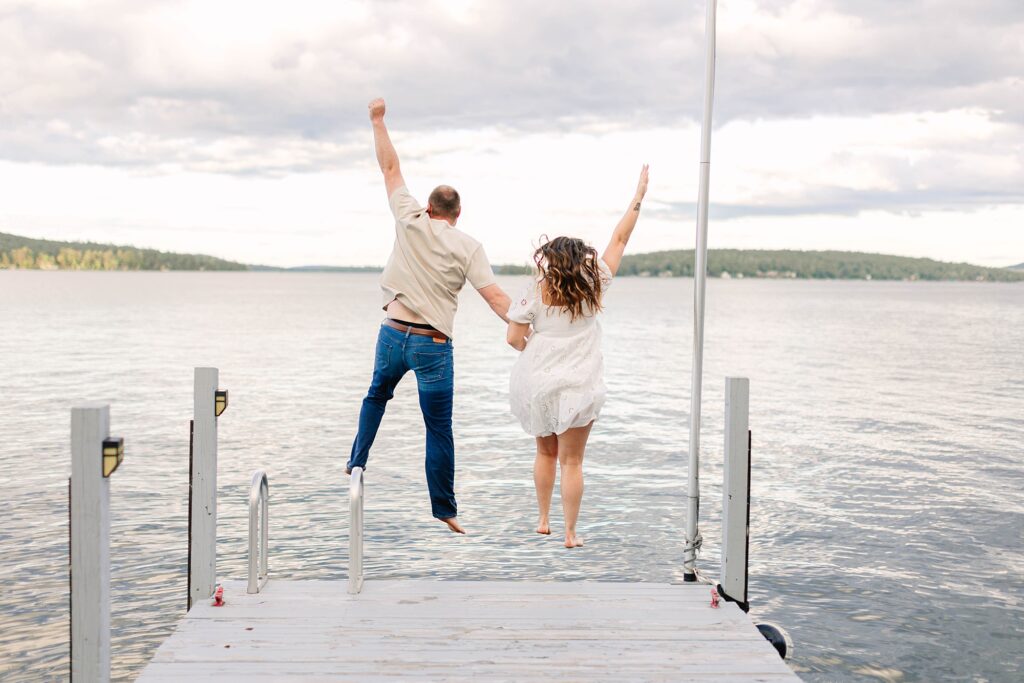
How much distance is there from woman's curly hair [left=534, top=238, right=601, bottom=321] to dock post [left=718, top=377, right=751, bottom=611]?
3.35ft

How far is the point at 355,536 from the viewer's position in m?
6.01

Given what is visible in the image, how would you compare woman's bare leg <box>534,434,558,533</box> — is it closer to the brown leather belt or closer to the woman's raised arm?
the brown leather belt

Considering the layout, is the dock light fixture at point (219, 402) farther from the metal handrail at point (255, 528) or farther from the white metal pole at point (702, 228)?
the white metal pole at point (702, 228)

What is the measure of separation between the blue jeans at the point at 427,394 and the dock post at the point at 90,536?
1.89 metres

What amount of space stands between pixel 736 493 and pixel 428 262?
2406mm

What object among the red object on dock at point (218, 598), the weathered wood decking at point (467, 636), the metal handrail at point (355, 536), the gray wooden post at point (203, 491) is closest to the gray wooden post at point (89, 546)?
the weathered wood decking at point (467, 636)

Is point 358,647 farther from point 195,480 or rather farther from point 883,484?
point 883,484

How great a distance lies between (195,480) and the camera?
20.4 feet

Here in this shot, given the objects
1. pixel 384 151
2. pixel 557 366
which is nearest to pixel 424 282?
pixel 384 151

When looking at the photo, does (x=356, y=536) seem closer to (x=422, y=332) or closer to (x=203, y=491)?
(x=203, y=491)

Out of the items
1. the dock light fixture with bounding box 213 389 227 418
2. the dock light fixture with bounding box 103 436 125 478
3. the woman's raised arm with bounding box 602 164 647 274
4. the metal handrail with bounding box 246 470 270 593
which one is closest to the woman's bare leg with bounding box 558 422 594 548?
the woman's raised arm with bounding box 602 164 647 274

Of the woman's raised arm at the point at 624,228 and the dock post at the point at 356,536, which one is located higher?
the woman's raised arm at the point at 624,228

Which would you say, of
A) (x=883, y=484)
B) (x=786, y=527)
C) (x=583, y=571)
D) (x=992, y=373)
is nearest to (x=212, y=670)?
(x=583, y=571)

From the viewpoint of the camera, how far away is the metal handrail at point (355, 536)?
590cm
